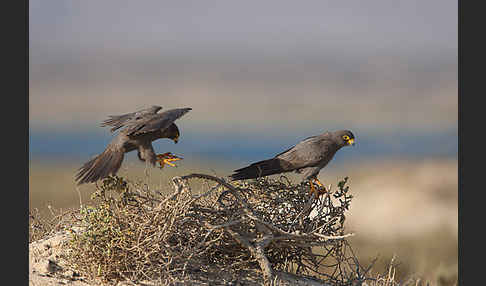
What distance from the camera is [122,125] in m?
7.36

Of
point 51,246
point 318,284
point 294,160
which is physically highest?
point 294,160

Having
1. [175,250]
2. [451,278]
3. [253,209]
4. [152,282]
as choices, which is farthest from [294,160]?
[451,278]

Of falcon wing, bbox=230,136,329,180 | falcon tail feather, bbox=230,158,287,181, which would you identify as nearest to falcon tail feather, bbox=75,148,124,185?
falcon tail feather, bbox=230,158,287,181

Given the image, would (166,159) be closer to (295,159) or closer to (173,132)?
(173,132)

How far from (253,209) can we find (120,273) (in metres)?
1.85

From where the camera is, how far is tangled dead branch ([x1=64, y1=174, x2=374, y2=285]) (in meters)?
6.01

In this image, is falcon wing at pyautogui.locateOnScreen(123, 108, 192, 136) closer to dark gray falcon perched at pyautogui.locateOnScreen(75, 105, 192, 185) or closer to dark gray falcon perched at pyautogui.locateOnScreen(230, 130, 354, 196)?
dark gray falcon perched at pyautogui.locateOnScreen(75, 105, 192, 185)

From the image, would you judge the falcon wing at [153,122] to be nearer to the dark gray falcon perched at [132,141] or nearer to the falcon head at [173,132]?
the dark gray falcon perched at [132,141]

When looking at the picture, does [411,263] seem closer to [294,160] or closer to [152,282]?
[294,160]

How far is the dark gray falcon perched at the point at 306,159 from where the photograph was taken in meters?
7.64

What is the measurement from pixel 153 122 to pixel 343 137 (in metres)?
3.16

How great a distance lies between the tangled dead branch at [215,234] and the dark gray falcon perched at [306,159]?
0.31 metres

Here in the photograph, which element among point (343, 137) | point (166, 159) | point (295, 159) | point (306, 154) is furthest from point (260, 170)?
point (343, 137)

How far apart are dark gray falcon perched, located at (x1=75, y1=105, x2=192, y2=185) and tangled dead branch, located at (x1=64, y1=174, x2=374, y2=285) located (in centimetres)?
31
